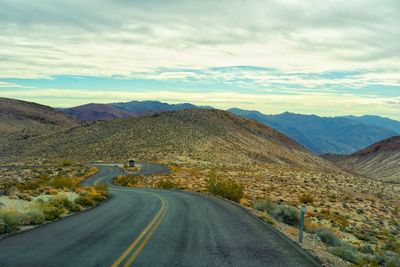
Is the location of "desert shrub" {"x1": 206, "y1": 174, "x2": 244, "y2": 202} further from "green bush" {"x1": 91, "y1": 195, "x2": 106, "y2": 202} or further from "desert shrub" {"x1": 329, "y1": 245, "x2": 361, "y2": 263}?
"desert shrub" {"x1": 329, "y1": 245, "x2": 361, "y2": 263}

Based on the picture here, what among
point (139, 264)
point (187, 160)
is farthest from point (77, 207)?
point (187, 160)

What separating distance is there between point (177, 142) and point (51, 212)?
2996 inches

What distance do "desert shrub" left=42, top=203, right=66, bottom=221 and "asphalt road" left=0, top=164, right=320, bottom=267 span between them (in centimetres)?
53

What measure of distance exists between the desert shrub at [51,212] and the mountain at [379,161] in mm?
114815

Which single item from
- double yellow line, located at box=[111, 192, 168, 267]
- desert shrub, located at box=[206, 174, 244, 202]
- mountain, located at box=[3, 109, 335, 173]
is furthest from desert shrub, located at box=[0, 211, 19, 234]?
mountain, located at box=[3, 109, 335, 173]

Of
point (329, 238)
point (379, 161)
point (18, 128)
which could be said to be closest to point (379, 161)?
point (379, 161)

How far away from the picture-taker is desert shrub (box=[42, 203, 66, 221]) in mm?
14112

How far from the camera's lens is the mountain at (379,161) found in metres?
126

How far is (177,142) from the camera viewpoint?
298 feet

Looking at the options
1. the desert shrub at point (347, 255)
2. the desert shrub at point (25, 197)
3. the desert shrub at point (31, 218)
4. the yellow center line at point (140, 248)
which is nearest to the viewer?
the yellow center line at point (140, 248)

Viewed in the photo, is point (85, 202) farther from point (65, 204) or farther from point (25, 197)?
A: point (25, 197)

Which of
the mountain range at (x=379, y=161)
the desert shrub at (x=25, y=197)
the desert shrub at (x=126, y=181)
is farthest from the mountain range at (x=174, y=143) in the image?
the desert shrub at (x=25, y=197)

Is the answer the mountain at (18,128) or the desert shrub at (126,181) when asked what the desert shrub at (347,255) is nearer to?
the desert shrub at (126,181)

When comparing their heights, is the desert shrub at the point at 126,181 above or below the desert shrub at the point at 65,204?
below
